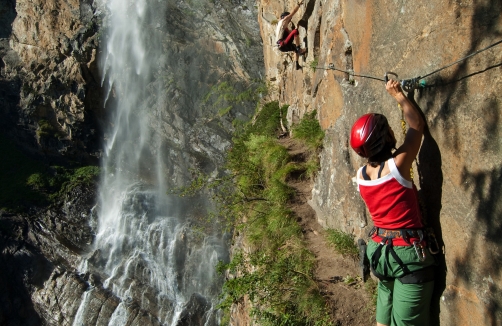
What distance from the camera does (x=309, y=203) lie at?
6.63 meters

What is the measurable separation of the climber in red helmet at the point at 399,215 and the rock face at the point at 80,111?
392 inches

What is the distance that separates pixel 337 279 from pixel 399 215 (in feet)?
6.84

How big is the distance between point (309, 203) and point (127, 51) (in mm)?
13655

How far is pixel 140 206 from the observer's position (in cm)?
1566

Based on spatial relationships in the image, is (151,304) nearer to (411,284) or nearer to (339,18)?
(339,18)

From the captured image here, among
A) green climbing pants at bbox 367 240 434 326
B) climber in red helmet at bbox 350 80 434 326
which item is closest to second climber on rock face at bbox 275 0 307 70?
climber in red helmet at bbox 350 80 434 326

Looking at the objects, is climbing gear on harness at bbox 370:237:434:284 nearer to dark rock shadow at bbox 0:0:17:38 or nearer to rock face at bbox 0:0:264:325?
rock face at bbox 0:0:264:325

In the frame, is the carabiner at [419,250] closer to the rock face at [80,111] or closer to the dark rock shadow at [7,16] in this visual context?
the rock face at [80,111]

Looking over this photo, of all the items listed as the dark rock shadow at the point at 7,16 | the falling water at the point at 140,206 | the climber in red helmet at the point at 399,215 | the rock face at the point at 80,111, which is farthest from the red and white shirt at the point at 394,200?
the dark rock shadow at the point at 7,16

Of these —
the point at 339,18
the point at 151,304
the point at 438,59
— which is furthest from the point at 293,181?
the point at 151,304

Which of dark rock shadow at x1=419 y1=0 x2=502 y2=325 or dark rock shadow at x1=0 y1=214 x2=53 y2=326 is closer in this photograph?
dark rock shadow at x1=419 y1=0 x2=502 y2=325

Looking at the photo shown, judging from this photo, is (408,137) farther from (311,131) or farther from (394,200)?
(311,131)

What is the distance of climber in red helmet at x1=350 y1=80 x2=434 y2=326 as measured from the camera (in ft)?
9.52

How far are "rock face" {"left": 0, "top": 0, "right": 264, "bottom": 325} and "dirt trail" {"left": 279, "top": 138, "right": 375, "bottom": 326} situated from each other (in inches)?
285
